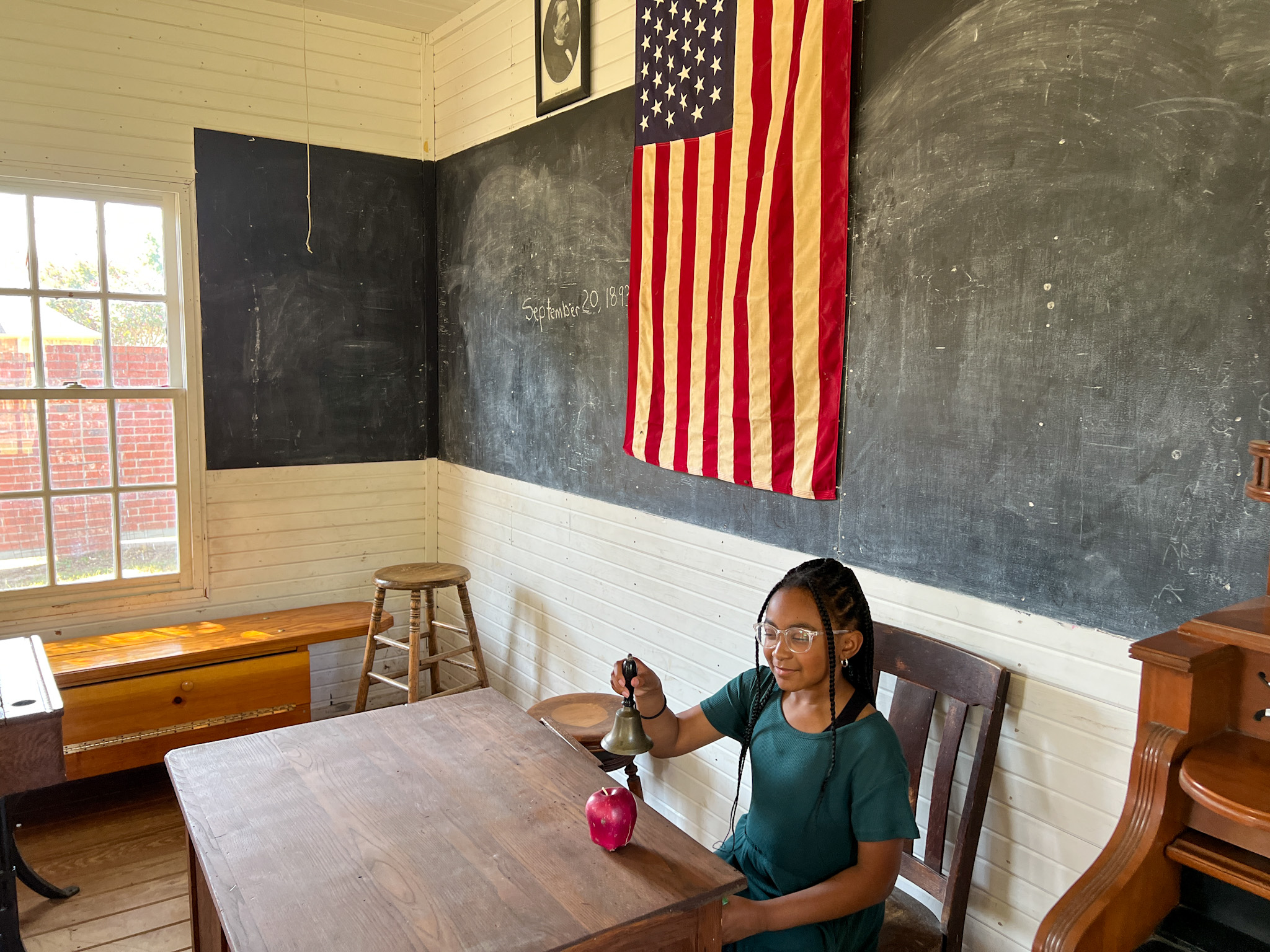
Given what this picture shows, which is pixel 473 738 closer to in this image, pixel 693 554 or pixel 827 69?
pixel 693 554

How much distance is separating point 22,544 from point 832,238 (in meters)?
3.79

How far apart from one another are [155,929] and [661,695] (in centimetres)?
218

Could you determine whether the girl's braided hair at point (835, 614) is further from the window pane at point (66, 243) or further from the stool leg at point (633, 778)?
the window pane at point (66, 243)

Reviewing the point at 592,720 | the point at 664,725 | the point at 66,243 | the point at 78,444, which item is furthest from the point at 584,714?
the point at 66,243

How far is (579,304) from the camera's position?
12.1 ft

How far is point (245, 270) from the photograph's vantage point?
442cm

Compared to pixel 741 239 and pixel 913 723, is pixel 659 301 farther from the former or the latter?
pixel 913 723

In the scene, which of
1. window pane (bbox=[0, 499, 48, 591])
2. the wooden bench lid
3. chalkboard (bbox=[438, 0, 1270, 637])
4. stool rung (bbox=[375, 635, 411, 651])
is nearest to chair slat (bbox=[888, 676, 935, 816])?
chalkboard (bbox=[438, 0, 1270, 637])

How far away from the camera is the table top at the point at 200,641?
3713 millimetres

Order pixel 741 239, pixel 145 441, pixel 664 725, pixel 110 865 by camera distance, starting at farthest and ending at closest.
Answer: pixel 145 441 → pixel 110 865 → pixel 741 239 → pixel 664 725

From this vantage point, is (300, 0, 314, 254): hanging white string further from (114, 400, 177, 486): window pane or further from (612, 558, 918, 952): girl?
(612, 558, 918, 952): girl

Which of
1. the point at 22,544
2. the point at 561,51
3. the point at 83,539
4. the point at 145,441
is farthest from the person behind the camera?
the point at 145,441

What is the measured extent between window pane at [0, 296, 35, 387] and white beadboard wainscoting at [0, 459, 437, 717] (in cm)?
89

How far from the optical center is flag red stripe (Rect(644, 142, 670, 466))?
309cm
